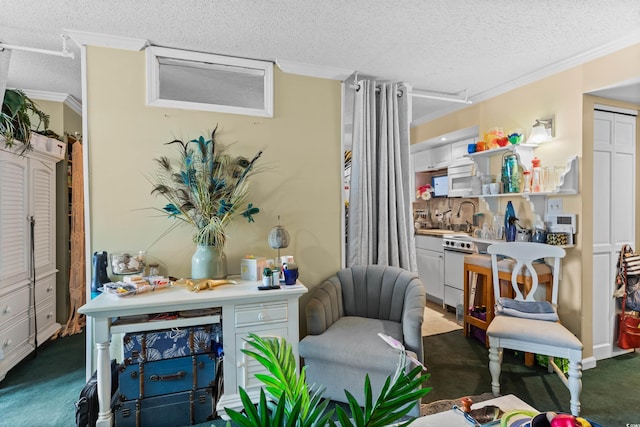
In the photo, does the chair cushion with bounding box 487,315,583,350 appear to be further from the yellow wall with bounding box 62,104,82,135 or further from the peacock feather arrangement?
the yellow wall with bounding box 62,104,82,135

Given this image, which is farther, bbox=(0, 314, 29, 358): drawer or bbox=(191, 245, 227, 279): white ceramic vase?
bbox=(0, 314, 29, 358): drawer

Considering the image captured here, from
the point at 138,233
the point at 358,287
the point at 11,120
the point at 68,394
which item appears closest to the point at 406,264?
the point at 358,287

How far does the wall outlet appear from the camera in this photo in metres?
2.75

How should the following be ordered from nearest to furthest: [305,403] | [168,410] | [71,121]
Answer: [305,403], [168,410], [71,121]

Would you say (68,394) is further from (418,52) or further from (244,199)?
(418,52)

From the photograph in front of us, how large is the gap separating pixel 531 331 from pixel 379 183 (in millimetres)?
1568

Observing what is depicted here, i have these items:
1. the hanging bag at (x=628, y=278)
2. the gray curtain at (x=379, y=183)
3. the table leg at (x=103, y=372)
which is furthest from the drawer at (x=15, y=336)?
the hanging bag at (x=628, y=278)

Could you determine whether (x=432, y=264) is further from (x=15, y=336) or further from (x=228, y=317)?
(x=15, y=336)

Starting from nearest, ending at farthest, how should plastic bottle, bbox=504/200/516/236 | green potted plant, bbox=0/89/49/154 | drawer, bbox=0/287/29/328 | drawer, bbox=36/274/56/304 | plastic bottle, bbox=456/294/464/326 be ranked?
green potted plant, bbox=0/89/49/154 < drawer, bbox=0/287/29/328 < drawer, bbox=36/274/56/304 < plastic bottle, bbox=504/200/516/236 < plastic bottle, bbox=456/294/464/326

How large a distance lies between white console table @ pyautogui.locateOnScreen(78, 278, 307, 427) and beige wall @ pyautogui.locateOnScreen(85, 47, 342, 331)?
47 centimetres

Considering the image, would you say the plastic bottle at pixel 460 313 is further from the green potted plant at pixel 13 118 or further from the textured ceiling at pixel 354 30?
the green potted plant at pixel 13 118

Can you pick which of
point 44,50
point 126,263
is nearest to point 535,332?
point 126,263

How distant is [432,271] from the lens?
14.2 feet

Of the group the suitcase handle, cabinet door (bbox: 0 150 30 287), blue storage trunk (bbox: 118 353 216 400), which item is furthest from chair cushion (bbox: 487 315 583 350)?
cabinet door (bbox: 0 150 30 287)
